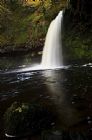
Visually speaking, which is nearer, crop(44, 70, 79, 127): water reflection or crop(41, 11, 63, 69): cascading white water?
crop(44, 70, 79, 127): water reflection

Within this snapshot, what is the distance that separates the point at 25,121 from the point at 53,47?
14336mm

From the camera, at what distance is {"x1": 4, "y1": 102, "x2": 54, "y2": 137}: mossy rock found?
834cm

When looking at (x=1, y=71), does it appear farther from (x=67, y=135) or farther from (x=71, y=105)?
(x=67, y=135)

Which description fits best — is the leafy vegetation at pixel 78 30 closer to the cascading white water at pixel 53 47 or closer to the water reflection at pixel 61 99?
the cascading white water at pixel 53 47

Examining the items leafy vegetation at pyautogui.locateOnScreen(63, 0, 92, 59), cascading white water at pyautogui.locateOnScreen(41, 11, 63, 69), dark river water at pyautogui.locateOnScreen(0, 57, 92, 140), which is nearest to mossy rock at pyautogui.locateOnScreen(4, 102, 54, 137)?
dark river water at pyautogui.locateOnScreen(0, 57, 92, 140)

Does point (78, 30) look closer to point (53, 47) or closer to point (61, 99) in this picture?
point (53, 47)

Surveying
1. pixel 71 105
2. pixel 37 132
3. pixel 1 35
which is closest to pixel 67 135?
pixel 37 132

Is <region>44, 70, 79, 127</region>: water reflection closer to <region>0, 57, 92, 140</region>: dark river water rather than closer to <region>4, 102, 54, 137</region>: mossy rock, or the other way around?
<region>0, 57, 92, 140</region>: dark river water

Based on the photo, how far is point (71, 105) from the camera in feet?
33.9

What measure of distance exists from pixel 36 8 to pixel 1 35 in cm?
436

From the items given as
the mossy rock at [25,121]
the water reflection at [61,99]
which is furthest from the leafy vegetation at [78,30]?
the mossy rock at [25,121]

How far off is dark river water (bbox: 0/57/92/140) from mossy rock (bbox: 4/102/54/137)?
0.97 ft

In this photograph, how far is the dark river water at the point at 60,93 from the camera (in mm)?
8828

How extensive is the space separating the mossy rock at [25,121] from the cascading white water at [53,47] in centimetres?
1210
